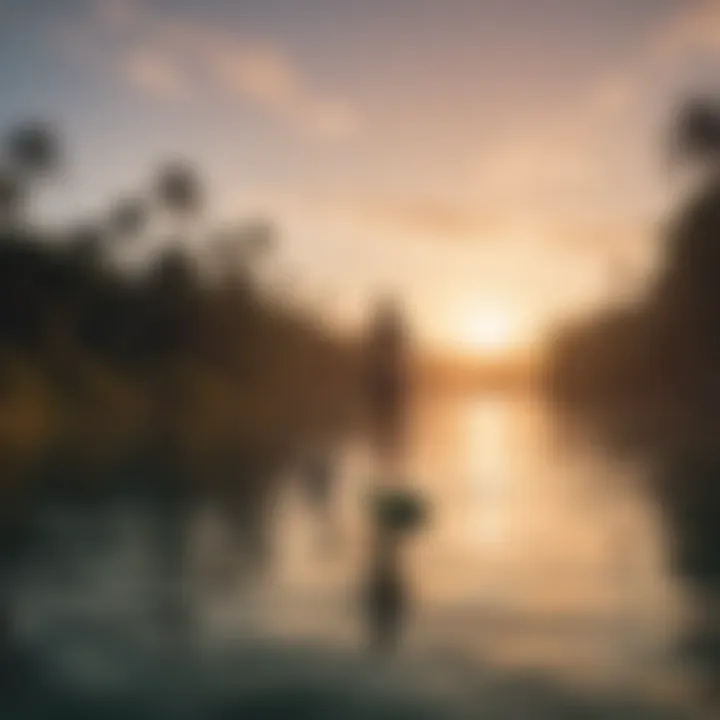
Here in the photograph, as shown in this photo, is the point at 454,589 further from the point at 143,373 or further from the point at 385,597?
the point at 143,373

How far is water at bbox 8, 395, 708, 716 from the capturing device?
454 cm

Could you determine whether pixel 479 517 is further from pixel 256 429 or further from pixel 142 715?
pixel 256 429

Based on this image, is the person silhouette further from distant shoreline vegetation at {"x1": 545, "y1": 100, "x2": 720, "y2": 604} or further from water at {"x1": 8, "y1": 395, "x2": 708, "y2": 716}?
distant shoreline vegetation at {"x1": 545, "y1": 100, "x2": 720, "y2": 604}

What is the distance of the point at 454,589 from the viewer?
19.0ft

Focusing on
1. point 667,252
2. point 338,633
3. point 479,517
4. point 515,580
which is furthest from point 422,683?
point 667,252

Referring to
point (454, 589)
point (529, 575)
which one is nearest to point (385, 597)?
point (454, 589)

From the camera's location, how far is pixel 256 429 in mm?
19266

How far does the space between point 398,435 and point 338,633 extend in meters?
13.1

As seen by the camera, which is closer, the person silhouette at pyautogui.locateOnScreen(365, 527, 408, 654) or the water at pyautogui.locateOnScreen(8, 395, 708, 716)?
the water at pyautogui.locateOnScreen(8, 395, 708, 716)

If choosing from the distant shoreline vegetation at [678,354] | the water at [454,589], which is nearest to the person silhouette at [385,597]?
the water at [454,589]

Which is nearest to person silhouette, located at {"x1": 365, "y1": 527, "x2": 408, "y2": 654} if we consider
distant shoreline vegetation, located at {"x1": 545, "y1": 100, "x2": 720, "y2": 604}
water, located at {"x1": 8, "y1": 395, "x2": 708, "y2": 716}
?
water, located at {"x1": 8, "y1": 395, "x2": 708, "y2": 716}

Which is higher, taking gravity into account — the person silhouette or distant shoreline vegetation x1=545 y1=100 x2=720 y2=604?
distant shoreline vegetation x1=545 y1=100 x2=720 y2=604

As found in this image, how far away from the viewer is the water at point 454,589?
4.54 m

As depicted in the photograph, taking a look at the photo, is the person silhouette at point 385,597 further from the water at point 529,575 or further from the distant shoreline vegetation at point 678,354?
the distant shoreline vegetation at point 678,354
